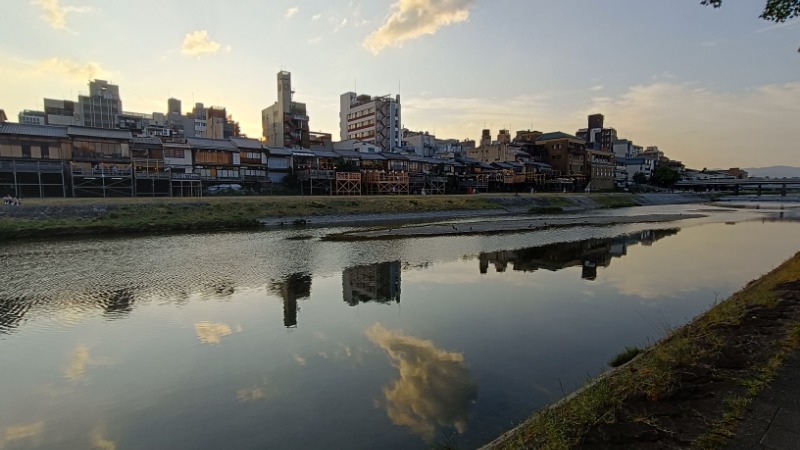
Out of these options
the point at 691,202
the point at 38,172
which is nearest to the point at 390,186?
the point at 38,172

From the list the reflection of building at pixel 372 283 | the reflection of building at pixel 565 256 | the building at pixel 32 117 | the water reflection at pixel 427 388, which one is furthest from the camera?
the building at pixel 32 117

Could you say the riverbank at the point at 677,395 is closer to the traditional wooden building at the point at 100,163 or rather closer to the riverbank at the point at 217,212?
the riverbank at the point at 217,212

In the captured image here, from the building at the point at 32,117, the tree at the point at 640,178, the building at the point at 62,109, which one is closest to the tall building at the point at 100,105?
the building at the point at 62,109

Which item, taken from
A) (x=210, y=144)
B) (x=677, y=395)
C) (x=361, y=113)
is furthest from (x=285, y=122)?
(x=677, y=395)

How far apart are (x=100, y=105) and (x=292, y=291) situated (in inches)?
4761

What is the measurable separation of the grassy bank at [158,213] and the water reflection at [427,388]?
3237cm

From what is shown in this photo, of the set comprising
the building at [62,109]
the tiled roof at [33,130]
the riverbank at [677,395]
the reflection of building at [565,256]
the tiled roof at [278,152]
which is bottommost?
the reflection of building at [565,256]

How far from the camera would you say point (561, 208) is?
68625 mm

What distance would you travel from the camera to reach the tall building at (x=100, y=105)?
101 metres

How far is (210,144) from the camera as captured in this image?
198 feet

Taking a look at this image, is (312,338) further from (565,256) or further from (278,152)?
(278,152)

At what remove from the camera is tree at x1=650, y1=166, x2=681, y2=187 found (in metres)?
119

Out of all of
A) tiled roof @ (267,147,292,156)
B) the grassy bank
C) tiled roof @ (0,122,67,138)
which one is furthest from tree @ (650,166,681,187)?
tiled roof @ (0,122,67,138)

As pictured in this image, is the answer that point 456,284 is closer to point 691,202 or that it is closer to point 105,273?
point 105,273
